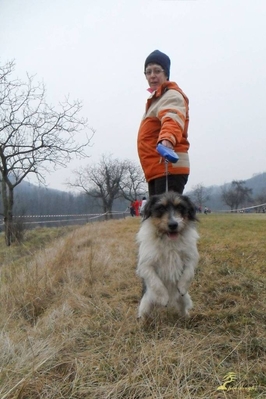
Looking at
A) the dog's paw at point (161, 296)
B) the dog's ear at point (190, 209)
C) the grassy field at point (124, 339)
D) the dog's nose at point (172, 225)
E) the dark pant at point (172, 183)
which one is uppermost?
the dark pant at point (172, 183)

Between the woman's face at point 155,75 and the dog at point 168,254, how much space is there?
119cm

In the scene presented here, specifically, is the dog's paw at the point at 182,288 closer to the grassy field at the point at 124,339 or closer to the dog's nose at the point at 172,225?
the grassy field at the point at 124,339

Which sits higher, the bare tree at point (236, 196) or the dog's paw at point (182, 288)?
the bare tree at point (236, 196)

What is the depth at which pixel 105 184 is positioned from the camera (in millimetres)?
51969

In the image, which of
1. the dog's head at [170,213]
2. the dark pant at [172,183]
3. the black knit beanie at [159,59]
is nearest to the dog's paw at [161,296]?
the dog's head at [170,213]

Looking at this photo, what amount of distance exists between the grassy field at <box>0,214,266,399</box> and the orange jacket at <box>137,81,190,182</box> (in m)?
1.43

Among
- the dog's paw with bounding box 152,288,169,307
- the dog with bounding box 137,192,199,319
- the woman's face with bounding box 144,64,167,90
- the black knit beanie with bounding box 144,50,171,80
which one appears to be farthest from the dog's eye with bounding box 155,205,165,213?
the black knit beanie with bounding box 144,50,171,80

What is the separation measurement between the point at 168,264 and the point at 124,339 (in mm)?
799

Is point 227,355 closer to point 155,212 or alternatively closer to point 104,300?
point 155,212

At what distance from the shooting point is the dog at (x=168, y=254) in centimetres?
309

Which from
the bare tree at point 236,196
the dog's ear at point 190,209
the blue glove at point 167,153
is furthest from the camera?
the bare tree at point 236,196

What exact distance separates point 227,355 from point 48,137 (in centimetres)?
1652

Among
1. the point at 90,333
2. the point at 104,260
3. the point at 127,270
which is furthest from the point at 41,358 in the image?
the point at 104,260

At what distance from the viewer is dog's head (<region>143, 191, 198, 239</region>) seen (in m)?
3.06
